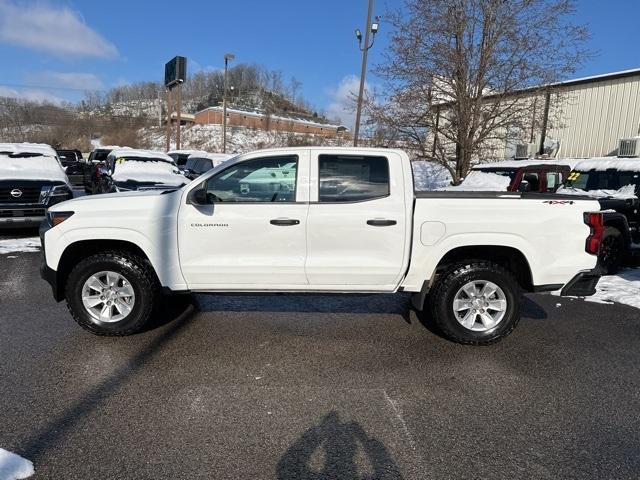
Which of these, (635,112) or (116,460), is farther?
(635,112)

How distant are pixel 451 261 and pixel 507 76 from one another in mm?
11744

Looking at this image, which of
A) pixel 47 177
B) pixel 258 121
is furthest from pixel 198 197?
pixel 258 121

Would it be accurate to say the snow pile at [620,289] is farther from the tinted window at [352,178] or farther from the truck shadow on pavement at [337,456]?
the truck shadow on pavement at [337,456]

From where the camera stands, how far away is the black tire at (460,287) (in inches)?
170

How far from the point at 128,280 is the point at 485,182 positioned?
8.10 meters

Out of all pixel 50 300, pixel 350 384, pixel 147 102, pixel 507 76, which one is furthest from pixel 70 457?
pixel 147 102

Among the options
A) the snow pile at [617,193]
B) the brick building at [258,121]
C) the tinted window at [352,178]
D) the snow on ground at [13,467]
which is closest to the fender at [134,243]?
the tinted window at [352,178]

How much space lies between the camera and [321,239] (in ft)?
13.9

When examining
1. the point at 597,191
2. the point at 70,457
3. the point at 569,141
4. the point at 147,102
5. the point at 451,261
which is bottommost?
the point at 70,457

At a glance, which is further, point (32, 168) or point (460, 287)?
point (32, 168)

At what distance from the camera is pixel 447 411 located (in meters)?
3.20

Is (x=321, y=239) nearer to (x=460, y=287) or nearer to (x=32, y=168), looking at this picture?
(x=460, y=287)

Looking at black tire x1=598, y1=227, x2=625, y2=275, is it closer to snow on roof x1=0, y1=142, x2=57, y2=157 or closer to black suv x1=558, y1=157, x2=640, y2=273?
black suv x1=558, y1=157, x2=640, y2=273

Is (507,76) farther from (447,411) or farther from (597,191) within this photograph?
(447,411)
